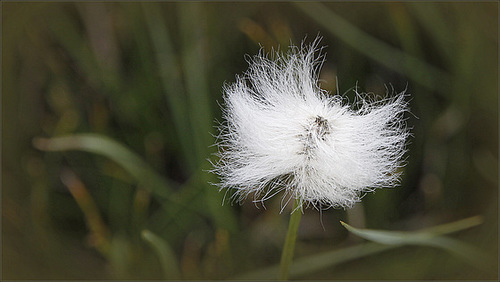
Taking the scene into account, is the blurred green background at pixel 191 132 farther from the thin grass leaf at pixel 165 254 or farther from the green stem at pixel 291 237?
the green stem at pixel 291 237

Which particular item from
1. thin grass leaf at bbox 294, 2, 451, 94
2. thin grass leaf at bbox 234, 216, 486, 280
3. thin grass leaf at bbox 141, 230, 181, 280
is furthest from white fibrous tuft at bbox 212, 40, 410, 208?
thin grass leaf at bbox 294, 2, 451, 94

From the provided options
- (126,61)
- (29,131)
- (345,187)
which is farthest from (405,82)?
(29,131)

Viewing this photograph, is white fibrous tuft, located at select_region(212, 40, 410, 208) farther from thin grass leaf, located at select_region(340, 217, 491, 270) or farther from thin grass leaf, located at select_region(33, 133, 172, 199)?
thin grass leaf, located at select_region(33, 133, 172, 199)

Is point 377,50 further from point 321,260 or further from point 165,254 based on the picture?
point 165,254

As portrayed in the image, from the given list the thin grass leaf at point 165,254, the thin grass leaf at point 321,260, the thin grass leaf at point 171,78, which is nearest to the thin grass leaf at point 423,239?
the thin grass leaf at point 321,260

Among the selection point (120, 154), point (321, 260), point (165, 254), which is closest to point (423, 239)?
point (321, 260)

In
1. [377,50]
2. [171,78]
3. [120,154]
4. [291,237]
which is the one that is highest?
[377,50]

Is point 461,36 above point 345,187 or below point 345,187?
above

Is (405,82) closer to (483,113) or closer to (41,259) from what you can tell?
(483,113)
